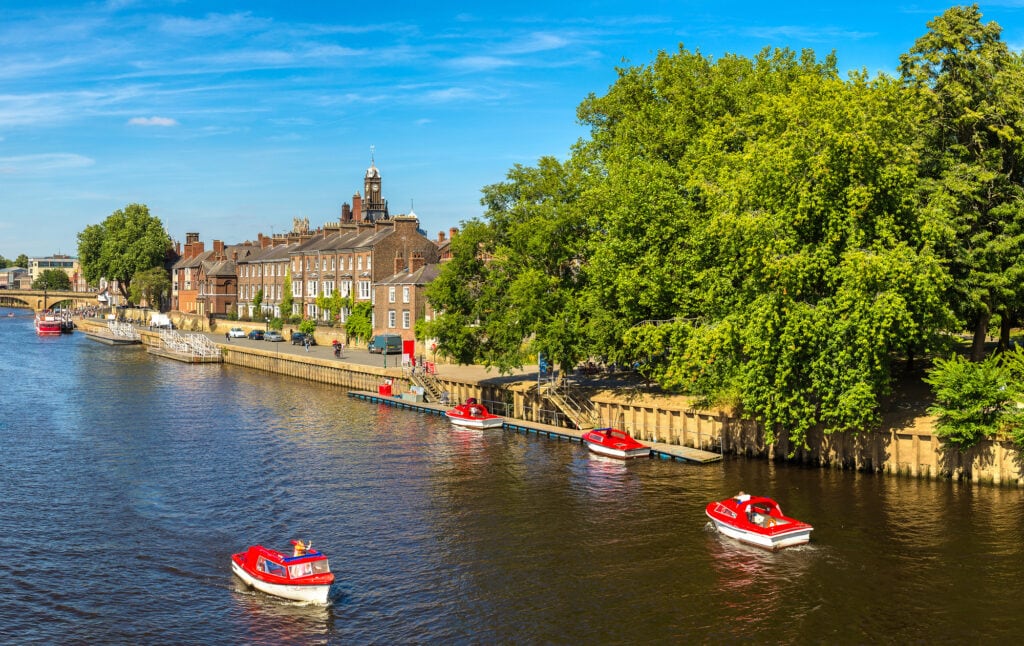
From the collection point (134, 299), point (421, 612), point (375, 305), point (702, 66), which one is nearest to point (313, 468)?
point (421, 612)

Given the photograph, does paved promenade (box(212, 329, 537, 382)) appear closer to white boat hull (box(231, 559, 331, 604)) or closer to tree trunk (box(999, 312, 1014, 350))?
tree trunk (box(999, 312, 1014, 350))

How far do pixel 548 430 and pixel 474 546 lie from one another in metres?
24.6

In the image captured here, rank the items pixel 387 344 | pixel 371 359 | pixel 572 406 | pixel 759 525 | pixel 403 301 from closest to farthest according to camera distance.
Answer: pixel 759 525 → pixel 572 406 → pixel 371 359 → pixel 387 344 → pixel 403 301

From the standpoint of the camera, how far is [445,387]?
79.7 m

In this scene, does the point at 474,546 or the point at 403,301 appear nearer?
the point at 474,546

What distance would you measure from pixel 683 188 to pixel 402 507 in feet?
92.2

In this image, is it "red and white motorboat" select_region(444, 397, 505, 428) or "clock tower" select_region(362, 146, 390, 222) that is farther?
"clock tower" select_region(362, 146, 390, 222)

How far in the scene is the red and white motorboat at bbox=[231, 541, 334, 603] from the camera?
33.3m

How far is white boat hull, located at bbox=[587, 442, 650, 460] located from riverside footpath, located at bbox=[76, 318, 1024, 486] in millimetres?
3606

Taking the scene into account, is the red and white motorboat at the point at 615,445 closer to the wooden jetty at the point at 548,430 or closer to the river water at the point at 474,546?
the wooden jetty at the point at 548,430

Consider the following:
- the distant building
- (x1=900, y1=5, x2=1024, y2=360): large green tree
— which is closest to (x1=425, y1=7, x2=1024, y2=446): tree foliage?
(x1=900, y1=5, x2=1024, y2=360): large green tree

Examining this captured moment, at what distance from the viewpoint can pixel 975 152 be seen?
5153cm

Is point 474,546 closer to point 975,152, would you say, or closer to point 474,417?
point 474,417

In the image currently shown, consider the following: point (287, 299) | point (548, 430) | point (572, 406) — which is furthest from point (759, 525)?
point (287, 299)
